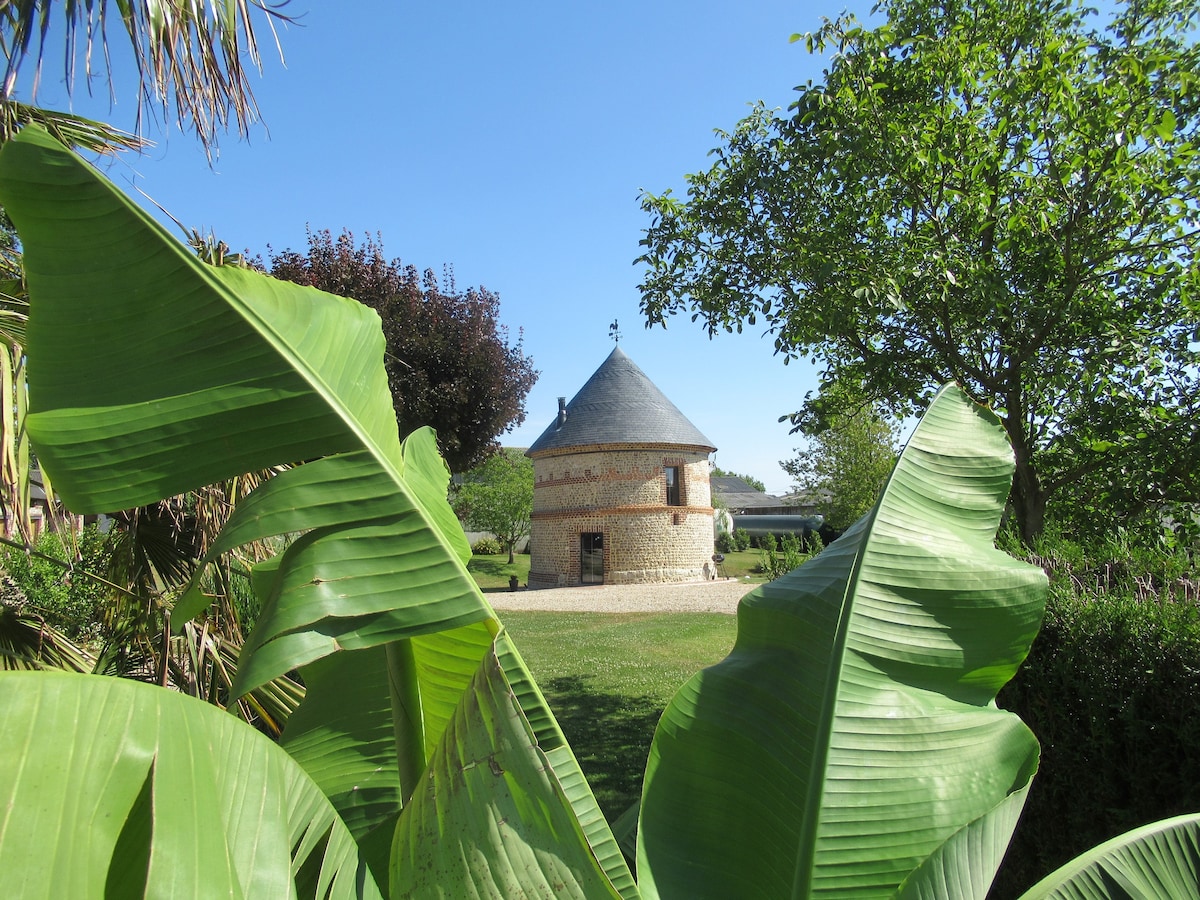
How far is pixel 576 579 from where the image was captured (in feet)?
91.8

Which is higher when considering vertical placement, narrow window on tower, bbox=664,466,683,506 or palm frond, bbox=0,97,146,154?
palm frond, bbox=0,97,146,154

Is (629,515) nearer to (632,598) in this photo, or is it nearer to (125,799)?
(632,598)

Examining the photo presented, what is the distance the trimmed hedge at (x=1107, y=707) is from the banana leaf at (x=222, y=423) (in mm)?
3229

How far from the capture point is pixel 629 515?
1071 inches

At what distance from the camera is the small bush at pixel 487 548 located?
44094 millimetres

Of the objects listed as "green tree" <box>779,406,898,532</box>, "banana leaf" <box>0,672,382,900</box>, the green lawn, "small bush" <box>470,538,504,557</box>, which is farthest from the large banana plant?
"small bush" <box>470,538,504,557</box>

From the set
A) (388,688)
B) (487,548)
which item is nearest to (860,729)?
(388,688)

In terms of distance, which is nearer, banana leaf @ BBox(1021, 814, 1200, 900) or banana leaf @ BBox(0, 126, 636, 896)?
banana leaf @ BBox(0, 126, 636, 896)

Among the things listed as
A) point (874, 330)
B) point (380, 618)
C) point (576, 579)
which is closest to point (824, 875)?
point (380, 618)

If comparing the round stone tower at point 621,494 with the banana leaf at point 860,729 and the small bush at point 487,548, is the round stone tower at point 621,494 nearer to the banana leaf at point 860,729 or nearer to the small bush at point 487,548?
the small bush at point 487,548

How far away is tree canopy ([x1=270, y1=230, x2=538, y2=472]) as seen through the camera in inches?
784

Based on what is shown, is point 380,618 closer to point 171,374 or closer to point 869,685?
point 171,374

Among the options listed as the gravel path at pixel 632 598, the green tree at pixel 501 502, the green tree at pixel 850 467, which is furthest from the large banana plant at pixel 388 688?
the green tree at pixel 501 502

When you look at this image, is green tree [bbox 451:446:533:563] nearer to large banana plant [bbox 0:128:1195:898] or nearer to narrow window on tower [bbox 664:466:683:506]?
narrow window on tower [bbox 664:466:683:506]
